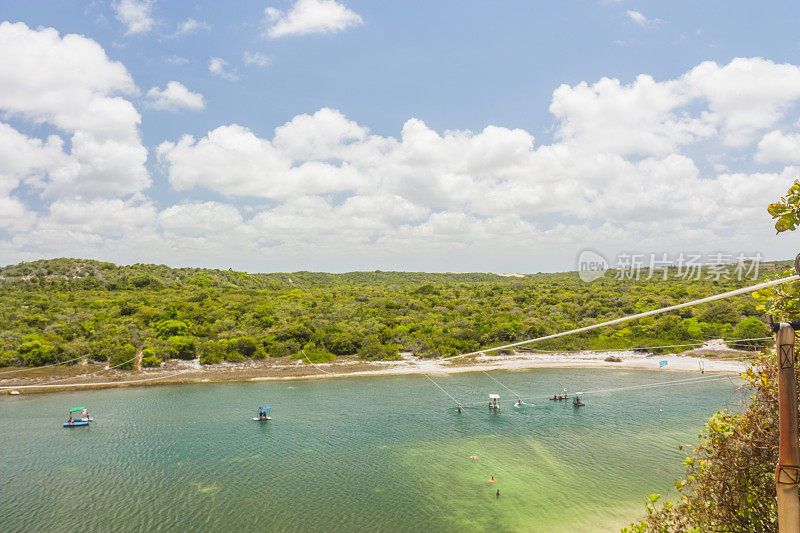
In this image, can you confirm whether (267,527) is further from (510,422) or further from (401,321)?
(401,321)

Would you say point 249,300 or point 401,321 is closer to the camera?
point 401,321

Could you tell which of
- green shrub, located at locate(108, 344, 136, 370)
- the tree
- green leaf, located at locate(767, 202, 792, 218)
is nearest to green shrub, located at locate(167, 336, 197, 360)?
green shrub, located at locate(108, 344, 136, 370)

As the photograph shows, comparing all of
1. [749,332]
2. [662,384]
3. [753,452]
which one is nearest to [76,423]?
[753,452]

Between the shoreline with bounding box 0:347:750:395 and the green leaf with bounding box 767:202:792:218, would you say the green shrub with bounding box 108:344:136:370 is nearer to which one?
the shoreline with bounding box 0:347:750:395

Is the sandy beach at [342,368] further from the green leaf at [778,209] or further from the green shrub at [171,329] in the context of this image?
the green leaf at [778,209]

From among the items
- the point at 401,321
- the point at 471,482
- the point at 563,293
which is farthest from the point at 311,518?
the point at 563,293
